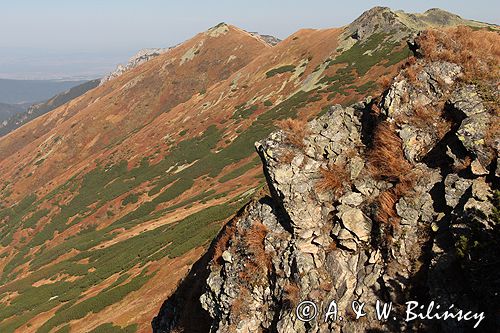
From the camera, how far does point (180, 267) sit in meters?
30.6

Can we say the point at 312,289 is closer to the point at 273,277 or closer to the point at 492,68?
the point at 273,277

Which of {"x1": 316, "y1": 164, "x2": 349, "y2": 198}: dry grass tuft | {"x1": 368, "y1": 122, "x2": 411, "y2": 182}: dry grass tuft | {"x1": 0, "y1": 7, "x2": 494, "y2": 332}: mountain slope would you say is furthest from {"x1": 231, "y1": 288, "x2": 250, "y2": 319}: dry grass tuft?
{"x1": 0, "y1": 7, "x2": 494, "y2": 332}: mountain slope

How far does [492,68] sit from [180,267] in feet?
82.8

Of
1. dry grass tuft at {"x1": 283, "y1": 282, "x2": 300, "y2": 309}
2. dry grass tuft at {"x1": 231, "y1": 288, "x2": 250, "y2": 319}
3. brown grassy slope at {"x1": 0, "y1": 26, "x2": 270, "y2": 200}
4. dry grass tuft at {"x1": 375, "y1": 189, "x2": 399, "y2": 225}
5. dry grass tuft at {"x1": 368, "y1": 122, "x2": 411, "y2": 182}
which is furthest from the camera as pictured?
brown grassy slope at {"x1": 0, "y1": 26, "x2": 270, "y2": 200}

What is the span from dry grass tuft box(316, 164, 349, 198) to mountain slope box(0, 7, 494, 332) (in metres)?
18.6

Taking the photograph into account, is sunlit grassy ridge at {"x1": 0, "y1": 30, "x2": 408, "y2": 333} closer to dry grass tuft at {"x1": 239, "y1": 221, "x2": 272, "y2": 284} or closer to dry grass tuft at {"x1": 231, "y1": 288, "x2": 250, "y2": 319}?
dry grass tuft at {"x1": 231, "y1": 288, "x2": 250, "y2": 319}

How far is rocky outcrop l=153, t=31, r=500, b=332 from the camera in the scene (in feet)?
32.0

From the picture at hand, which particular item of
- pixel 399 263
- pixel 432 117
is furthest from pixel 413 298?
pixel 432 117

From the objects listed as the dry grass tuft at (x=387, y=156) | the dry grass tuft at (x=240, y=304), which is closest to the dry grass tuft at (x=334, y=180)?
the dry grass tuft at (x=387, y=156)

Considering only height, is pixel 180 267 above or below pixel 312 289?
below

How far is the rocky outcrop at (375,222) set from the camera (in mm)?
9742

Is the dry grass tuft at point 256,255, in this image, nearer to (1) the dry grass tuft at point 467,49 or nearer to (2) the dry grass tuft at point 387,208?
(2) the dry grass tuft at point 387,208

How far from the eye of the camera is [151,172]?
2869 inches

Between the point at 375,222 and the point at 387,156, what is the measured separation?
235 cm
